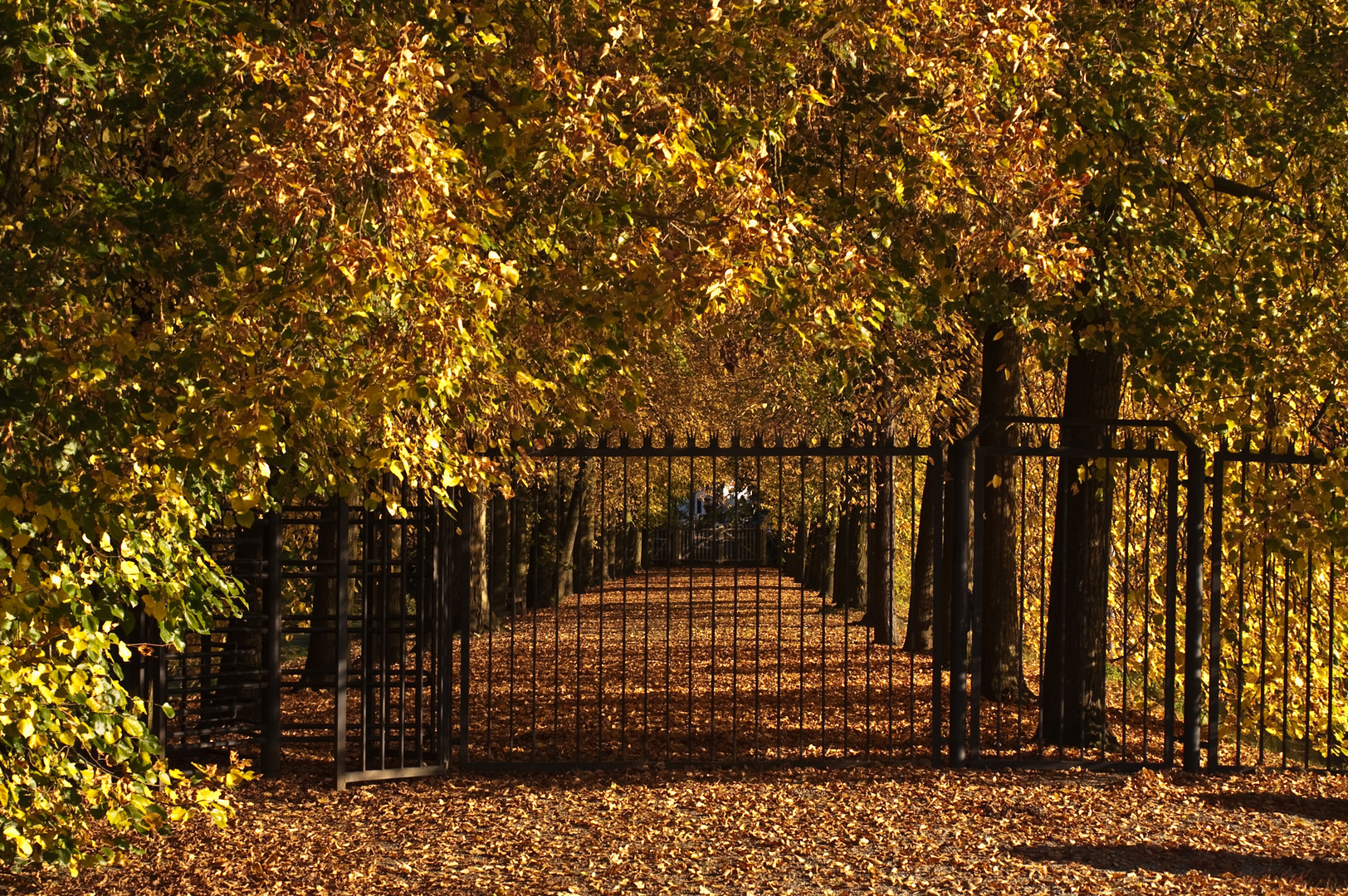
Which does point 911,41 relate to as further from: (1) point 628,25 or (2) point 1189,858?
(2) point 1189,858

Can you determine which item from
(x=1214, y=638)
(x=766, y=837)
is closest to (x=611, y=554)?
(x=1214, y=638)

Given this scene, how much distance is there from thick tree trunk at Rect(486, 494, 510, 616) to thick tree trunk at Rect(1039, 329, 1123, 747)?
483 inches

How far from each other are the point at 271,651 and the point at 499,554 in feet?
43.3

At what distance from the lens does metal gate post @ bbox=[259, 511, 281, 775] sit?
352 inches

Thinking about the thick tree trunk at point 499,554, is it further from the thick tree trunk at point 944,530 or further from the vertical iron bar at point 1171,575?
the vertical iron bar at point 1171,575

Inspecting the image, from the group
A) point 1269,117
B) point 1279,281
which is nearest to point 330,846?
point 1279,281

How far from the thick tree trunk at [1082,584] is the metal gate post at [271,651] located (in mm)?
5486

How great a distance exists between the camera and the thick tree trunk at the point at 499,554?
21.6 m

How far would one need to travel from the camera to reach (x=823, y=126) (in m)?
9.01

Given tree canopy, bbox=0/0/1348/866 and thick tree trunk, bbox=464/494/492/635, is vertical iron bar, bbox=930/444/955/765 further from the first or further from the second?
thick tree trunk, bbox=464/494/492/635

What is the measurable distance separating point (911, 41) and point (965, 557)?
3679 mm

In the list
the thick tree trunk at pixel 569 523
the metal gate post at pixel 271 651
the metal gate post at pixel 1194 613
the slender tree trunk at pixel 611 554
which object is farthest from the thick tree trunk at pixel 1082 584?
the slender tree trunk at pixel 611 554

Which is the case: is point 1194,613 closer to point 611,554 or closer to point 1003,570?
point 1003,570

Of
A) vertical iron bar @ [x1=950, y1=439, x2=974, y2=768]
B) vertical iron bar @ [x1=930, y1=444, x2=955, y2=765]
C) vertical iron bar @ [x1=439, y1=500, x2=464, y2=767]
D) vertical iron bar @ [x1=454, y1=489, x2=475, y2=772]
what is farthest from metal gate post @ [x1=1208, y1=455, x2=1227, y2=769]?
vertical iron bar @ [x1=439, y1=500, x2=464, y2=767]
